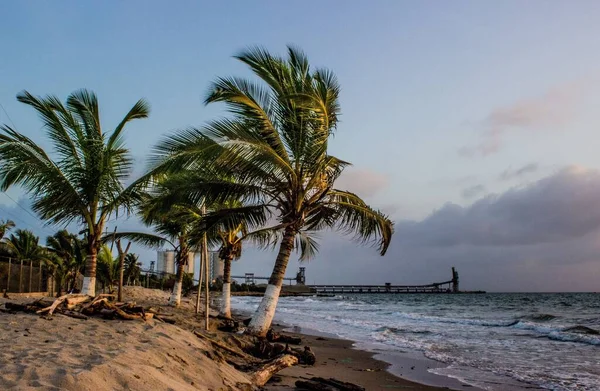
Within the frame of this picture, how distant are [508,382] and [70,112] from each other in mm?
12008

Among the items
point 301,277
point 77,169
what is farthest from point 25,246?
point 301,277

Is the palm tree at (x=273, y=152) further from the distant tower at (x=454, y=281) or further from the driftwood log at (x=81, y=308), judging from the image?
the distant tower at (x=454, y=281)

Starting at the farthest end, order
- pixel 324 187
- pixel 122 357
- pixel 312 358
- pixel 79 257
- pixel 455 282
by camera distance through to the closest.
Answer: pixel 455 282 < pixel 79 257 < pixel 324 187 < pixel 312 358 < pixel 122 357

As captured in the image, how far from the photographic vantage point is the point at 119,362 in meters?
5.29

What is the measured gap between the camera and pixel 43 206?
42.3ft

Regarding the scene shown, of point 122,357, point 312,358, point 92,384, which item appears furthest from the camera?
point 312,358

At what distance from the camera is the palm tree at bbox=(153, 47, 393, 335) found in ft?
36.9

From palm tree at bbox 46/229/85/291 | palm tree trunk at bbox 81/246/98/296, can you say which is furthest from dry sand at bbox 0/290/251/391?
palm tree at bbox 46/229/85/291

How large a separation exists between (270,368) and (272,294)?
4.04 m

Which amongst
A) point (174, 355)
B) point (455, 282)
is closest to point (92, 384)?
point (174, 355)

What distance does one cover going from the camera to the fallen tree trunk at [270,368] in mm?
7272

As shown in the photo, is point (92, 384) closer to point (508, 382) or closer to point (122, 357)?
point (122, 357)

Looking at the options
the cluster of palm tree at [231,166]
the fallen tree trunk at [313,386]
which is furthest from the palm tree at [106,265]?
the fallen tree trunk at [313,386]

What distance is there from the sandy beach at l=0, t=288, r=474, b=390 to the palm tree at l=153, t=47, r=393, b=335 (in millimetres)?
3596
